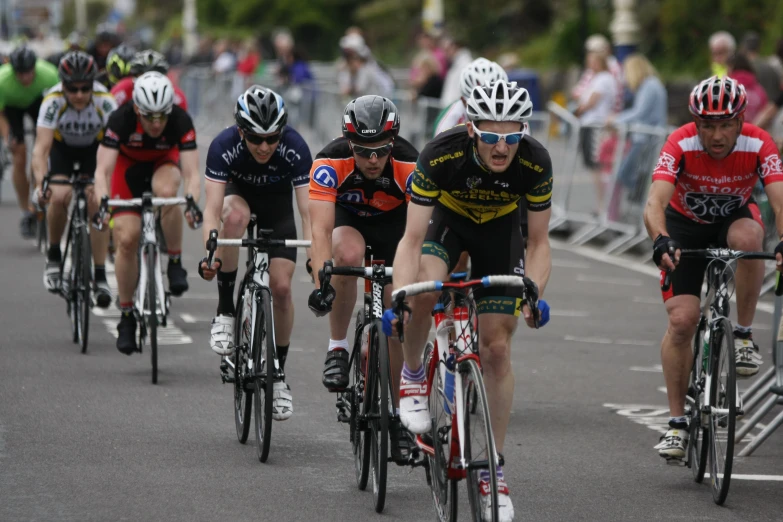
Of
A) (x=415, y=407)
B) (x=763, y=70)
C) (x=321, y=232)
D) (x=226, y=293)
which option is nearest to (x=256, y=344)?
(x=226, y=293)

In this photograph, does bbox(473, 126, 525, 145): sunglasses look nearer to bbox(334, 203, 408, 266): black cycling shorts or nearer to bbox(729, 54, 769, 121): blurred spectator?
bbox(334, 203, 408, 266): black cycling shorts

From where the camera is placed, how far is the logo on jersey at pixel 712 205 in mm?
7672

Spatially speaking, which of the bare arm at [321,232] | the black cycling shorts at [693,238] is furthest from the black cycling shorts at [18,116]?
the black cycling shorts at [693,238]

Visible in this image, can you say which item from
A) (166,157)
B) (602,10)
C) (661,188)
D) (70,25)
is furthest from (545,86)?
(70,25)

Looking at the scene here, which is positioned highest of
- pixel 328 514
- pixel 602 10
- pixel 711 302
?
pixel 602 10

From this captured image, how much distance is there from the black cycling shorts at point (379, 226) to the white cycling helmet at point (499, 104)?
141 centimetres

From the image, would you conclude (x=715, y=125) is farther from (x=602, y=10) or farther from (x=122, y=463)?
(x=602, y=10)

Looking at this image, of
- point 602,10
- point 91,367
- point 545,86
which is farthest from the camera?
point 602,10

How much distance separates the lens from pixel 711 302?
7504 mm

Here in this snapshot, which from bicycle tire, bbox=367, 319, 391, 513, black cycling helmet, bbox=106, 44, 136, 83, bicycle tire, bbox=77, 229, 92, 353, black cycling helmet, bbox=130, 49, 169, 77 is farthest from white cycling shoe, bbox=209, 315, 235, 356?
black cycling helmet, bbox=106, 44, 136, 83

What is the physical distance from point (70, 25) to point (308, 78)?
78.6 meters

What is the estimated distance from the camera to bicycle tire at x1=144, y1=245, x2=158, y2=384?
9.36 metres

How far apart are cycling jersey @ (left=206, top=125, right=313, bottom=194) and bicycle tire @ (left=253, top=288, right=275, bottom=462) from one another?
922 mm

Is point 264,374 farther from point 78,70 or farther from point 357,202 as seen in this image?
point 78,70
